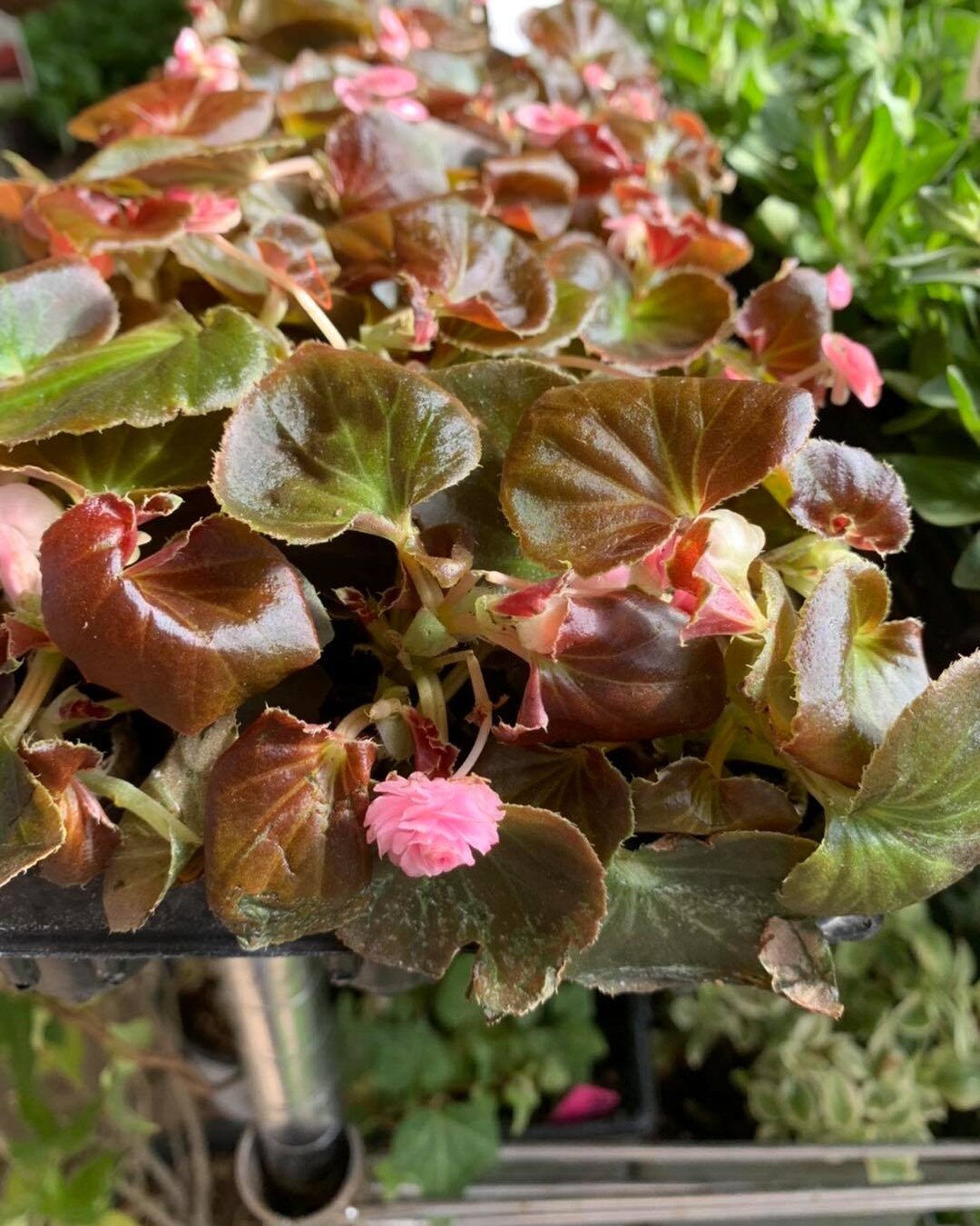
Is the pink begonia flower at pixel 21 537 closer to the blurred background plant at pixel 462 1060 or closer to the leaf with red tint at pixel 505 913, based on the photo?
the leaf with red tint at pixel 505 913

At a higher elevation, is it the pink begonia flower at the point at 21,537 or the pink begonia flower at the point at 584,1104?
the pink begonia flower at the point at 21,537

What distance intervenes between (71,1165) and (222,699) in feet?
2.84

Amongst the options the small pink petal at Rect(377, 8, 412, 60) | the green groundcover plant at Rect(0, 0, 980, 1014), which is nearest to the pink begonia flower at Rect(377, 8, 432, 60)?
the small pink petal at Rect(377, 8, 412, 60)

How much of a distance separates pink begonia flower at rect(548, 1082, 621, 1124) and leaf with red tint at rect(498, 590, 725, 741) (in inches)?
27.5

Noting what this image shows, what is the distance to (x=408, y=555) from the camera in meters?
0.38

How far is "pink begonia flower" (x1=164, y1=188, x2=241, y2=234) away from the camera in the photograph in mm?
529

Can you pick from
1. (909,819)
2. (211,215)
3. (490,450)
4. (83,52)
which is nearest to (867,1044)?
(909,819)

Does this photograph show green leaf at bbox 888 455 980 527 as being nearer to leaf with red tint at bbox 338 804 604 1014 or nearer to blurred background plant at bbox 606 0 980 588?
blurred background plant at bbox 606 0 980 588

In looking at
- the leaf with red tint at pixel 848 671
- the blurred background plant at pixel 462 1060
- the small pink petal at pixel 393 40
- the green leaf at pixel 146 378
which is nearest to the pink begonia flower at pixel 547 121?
the small pink petal at pixel 393 40

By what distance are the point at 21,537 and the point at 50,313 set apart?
5.7 inches

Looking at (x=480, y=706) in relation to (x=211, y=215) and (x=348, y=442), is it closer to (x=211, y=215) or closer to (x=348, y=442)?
(x=348, y=442)

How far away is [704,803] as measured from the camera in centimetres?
39

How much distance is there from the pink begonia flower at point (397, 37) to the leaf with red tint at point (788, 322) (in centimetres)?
49

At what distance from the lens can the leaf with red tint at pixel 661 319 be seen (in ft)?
1.77
